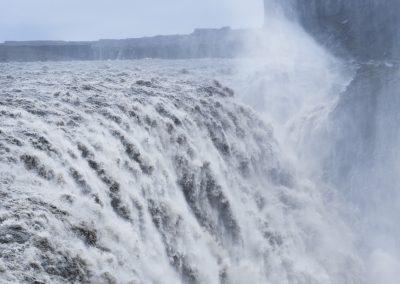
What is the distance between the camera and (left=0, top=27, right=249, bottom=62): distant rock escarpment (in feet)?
365

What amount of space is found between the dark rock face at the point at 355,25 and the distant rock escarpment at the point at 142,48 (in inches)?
1668

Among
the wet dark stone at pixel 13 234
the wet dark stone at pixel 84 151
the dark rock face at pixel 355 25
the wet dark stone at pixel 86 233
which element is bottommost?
the wet dark stone at pixel 86 233

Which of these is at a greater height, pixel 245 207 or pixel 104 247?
pixel 104 247

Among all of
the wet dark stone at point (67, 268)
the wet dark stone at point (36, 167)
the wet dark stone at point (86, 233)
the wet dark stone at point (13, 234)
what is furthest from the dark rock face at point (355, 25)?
the wet dark stone at point (13, 234)

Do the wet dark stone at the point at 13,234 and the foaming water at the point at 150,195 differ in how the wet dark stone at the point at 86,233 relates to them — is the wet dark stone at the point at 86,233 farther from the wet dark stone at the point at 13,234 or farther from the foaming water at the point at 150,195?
the wet dark stone at the point at 13,234

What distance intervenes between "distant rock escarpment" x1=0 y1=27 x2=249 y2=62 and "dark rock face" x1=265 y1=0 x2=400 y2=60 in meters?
42.4

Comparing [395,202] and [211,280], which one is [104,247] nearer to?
[211,280]

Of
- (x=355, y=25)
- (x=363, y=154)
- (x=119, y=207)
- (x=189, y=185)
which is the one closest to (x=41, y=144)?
(x=119, y=207)

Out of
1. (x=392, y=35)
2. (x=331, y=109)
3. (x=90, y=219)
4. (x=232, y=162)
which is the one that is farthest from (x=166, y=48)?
(x=90, y=219)

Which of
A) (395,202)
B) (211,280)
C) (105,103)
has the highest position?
(105,103)

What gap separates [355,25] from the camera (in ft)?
184

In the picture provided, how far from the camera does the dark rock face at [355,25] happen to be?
4581 cm

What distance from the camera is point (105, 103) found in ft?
44.8

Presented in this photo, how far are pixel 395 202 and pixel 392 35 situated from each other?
2397 centimetres
